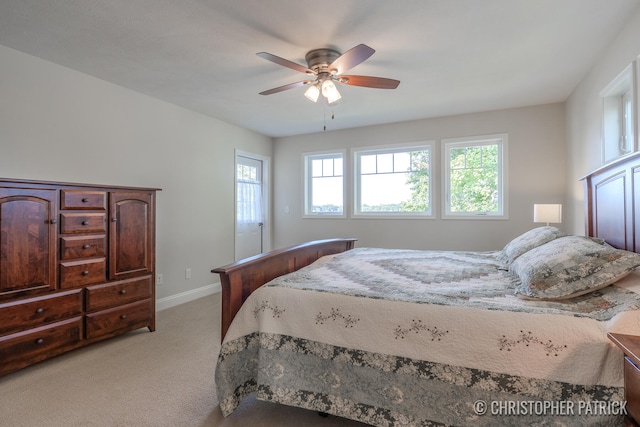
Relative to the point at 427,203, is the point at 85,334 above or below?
below

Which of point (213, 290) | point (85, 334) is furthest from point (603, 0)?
point (213, 290)

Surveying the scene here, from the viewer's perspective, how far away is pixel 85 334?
2533 mm

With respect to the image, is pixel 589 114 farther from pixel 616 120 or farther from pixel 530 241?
pixel 530 241

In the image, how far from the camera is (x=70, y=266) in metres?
2.45

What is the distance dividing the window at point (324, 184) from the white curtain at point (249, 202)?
0.82 meters

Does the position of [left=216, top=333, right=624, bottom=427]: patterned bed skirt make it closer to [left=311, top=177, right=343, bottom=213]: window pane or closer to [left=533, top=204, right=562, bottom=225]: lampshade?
[left=533, top=204, right=562, bottom=225]: lampshade

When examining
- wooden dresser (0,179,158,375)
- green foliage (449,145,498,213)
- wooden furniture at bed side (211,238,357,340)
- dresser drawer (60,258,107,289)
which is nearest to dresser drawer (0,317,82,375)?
wooden dresser (0,179,158,375)

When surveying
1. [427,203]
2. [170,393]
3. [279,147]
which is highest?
[279,147]

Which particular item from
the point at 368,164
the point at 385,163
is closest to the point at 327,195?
the point at 368,164

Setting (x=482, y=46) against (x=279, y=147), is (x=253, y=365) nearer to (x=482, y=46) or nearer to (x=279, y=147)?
(x=482, y=46)

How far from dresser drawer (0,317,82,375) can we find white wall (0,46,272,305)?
1206mm

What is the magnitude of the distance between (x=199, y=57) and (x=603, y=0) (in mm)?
2908

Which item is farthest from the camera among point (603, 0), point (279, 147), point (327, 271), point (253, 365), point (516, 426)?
point (279, 147)

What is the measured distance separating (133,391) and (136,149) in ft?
8.18
